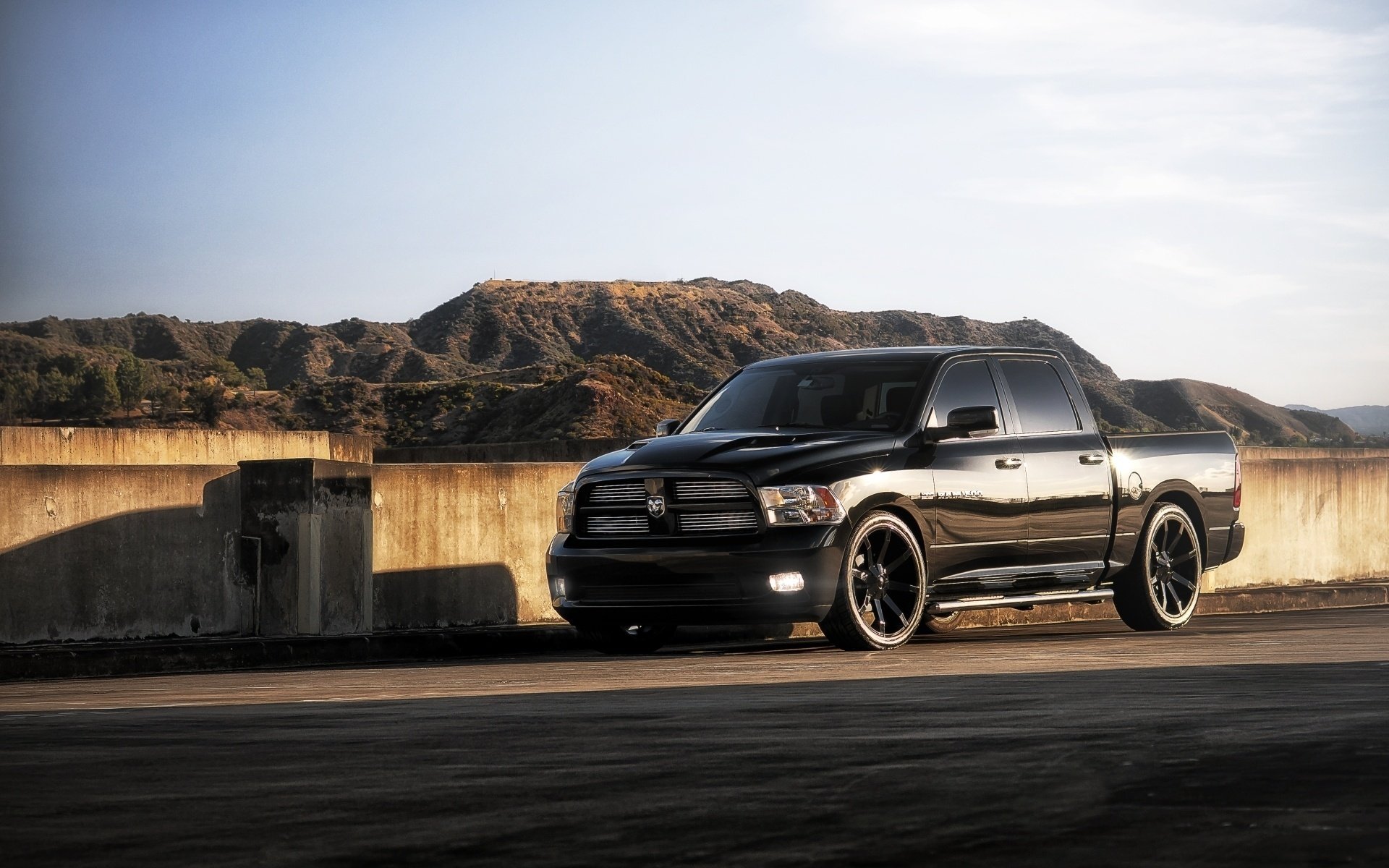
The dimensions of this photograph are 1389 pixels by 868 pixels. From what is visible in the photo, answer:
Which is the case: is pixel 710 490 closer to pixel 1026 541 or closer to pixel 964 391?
pixel 964 391

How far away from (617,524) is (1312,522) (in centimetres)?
994

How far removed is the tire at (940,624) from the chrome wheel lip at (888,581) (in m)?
2.37

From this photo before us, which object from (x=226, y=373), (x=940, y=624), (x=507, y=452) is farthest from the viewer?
(x=226, y=373)

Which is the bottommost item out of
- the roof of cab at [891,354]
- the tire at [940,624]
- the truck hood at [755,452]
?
the tire at [940,624]

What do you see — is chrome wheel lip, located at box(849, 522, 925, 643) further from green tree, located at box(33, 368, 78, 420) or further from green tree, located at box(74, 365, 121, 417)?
green tree, located at box(33, 368, 78, 420)

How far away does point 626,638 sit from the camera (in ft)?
37.4

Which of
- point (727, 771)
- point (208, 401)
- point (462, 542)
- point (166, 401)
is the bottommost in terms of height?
point (727, 771)

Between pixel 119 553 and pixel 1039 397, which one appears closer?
pixel 119 553

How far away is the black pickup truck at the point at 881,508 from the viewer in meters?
10.1

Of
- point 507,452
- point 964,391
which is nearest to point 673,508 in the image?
point 964,391

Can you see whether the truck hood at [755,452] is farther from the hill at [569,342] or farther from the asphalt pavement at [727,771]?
the hill at [569,342]

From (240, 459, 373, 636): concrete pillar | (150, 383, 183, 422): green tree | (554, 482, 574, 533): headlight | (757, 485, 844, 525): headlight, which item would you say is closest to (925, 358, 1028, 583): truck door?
(757, 485, 844, 525): headlight

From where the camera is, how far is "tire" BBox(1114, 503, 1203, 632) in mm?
12492

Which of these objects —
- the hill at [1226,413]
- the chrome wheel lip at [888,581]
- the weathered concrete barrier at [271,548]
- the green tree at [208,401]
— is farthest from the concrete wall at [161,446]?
the hill at [1226,413]
